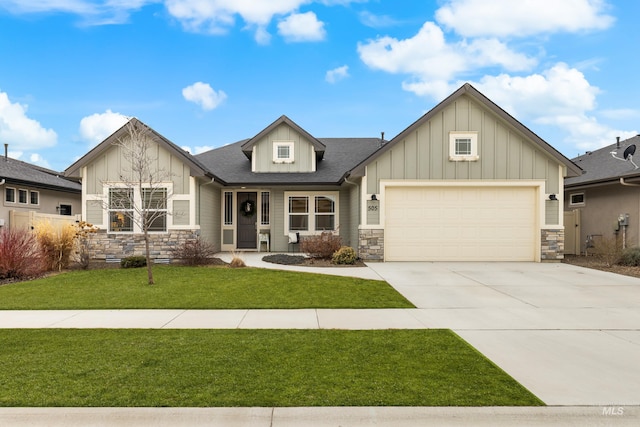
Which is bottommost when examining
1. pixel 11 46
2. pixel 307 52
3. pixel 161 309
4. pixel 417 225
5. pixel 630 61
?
pixel 161 309

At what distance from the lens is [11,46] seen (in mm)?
15180

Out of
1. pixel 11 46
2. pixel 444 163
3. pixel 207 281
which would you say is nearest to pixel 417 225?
pixel 444 163

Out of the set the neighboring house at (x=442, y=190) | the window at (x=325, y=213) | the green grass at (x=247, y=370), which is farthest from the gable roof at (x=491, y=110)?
the green grass at (x=247, y=370)

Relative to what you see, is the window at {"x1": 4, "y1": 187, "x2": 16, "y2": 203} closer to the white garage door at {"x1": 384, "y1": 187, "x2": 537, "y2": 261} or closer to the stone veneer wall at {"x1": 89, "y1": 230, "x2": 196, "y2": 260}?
the stone veneer wall at {"x1": 89, "y1": 230, "x2": 196, "y2": 260}

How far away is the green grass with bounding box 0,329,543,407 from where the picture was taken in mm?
3195

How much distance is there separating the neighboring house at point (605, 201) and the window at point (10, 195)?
25.1 meters

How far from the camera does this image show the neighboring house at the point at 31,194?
15758 millimetres

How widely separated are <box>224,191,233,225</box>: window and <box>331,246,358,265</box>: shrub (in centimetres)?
650

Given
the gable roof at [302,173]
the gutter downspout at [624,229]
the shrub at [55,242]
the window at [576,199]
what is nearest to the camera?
the shrub at [55,242]

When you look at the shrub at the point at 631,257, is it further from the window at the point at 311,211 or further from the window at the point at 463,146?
the window at the point at 311,211
